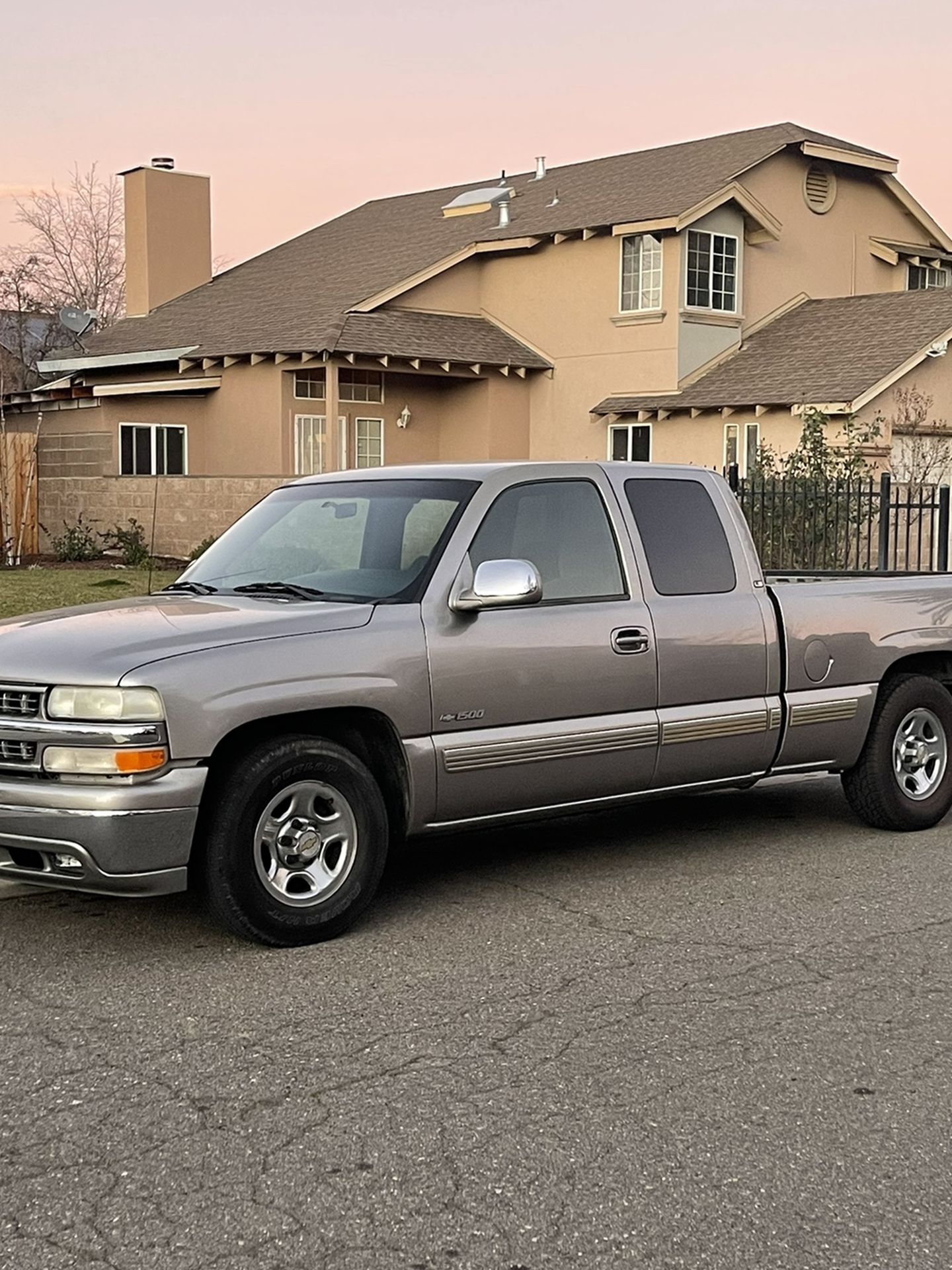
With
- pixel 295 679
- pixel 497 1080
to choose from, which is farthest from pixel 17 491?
pixel 497 1080

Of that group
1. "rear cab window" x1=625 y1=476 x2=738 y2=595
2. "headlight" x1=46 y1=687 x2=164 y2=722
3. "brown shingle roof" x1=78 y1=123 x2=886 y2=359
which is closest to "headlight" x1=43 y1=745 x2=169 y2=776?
"headlight" x1=46 y1=687 x2=164 y2=722

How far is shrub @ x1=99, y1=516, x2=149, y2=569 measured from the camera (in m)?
26.8

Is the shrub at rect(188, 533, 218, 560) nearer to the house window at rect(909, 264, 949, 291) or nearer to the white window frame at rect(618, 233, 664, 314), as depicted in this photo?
the white window frame at rect(618, 233, 664, 314)

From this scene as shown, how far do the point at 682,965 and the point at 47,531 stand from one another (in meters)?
24.4

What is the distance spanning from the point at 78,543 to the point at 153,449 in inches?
133

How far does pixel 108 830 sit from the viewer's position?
5.57m

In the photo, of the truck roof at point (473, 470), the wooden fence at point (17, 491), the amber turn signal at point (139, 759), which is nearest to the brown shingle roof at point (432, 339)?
the wooden fence at point (17, 491)

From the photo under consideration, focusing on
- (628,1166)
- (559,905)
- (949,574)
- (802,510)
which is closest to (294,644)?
(559,905)

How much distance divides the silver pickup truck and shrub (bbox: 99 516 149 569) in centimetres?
1958

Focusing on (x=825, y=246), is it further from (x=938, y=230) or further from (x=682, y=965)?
(x=682, y=965)

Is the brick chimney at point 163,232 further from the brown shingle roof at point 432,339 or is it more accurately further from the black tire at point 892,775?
the black tire at point 892,775

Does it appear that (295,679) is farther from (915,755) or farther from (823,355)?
(823,355)

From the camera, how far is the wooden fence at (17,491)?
87.2 ft

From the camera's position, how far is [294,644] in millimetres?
6051
